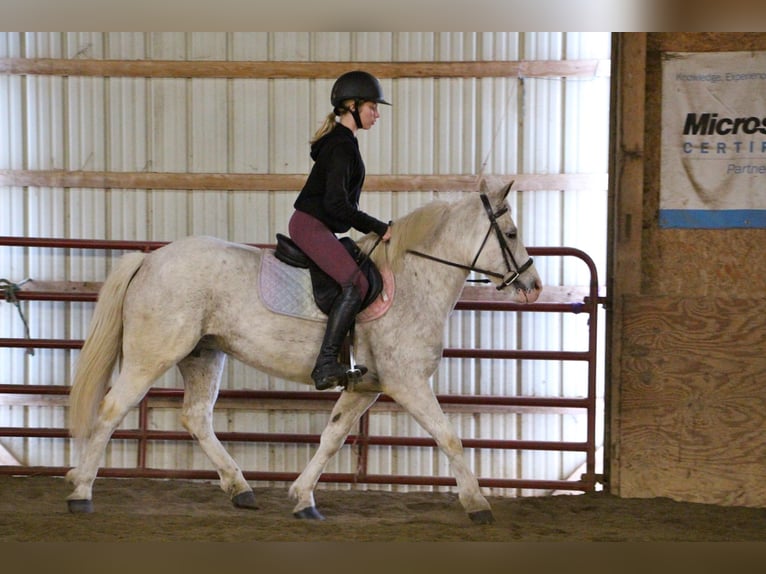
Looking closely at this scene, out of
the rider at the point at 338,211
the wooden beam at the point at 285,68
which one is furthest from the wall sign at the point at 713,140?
the wooden beam at the point at 285,68

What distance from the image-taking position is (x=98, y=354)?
529 cm

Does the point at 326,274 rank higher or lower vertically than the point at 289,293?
higher

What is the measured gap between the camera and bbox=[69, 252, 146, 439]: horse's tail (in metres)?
5.29

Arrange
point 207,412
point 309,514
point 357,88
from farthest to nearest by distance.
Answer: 1. point 207,412
2. point 309,514
3. point 357,88

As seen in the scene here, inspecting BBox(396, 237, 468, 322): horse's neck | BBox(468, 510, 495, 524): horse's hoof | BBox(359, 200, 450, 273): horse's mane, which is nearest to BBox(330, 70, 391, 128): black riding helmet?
BBox(359, 200, 450, 273): horse's mane

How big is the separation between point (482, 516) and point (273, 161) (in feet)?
14.1

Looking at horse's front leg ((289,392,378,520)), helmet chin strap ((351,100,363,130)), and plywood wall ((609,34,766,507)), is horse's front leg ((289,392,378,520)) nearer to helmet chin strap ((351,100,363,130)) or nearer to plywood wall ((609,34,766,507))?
helmet chin strap ((351,100,363,130))

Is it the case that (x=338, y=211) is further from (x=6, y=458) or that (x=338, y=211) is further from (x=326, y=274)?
(x=6, y=458)

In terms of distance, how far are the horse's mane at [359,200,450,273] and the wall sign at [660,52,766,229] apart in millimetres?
1519

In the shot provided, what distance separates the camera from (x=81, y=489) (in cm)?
525

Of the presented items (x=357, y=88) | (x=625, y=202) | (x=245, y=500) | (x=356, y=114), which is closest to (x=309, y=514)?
(x=245, y=500)

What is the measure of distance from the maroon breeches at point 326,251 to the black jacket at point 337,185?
0.22 ft

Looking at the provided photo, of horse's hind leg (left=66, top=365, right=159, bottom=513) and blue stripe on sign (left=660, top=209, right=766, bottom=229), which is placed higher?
blue stripe on sign (left=660, top=209, right=766, bottom=229)

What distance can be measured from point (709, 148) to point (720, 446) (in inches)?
68.9
